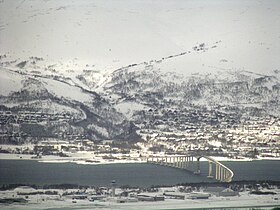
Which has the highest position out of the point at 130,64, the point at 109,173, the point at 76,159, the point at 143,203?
the point at 130,64

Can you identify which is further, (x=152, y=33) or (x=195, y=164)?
(x=152, y=33)

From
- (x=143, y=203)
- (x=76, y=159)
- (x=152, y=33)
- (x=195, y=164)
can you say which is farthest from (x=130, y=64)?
(x=143, y=203)

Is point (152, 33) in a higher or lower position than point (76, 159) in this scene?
higher

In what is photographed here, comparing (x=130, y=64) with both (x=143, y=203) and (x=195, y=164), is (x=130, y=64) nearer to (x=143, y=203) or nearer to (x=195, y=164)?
(x=195, y=164)

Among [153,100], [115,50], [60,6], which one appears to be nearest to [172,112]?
[153,100]

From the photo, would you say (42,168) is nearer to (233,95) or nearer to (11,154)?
(11,154)

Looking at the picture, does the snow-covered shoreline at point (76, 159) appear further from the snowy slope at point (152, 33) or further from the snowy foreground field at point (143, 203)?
the snowy slope at point (152, 33)

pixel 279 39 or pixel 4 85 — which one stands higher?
pixel 279 39
